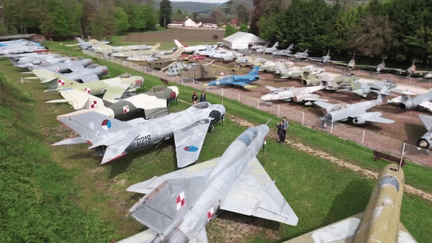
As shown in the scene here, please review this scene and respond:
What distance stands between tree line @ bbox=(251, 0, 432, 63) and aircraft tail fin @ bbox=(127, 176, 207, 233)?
172 ft

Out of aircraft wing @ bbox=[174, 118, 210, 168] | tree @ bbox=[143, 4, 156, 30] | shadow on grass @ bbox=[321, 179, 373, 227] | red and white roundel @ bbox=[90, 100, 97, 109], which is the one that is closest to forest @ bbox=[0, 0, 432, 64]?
tree @ bbox=[143, 4, 156, 30]

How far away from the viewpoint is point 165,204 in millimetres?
9336

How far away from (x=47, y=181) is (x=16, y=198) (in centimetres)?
294

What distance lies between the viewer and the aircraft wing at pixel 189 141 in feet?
53.0

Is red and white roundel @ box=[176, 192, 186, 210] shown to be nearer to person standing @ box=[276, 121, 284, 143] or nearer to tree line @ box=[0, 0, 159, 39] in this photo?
person standing @ box=[276, 121, 284, 143]

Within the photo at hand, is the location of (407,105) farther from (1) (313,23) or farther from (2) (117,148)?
(1) (313,23)

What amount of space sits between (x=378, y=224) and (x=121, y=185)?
41.5 ft

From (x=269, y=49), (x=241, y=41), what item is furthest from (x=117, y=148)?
(x=241, y=41)

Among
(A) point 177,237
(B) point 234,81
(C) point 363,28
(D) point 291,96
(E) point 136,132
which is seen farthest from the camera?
(C) point 363,28

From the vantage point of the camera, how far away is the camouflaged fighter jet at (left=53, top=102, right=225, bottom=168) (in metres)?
15.5

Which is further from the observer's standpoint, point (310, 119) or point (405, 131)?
point (310, 119)

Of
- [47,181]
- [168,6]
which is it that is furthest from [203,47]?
[168,6]

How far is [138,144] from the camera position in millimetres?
16891

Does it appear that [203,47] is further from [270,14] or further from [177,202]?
[177,202]
